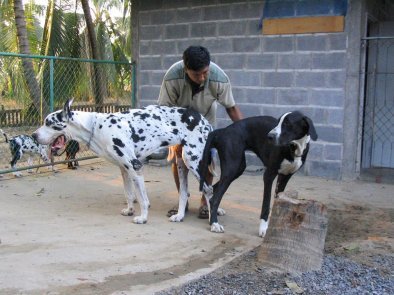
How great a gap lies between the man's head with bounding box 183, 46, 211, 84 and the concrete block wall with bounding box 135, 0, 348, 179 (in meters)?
3.26

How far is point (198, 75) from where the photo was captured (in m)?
4.96

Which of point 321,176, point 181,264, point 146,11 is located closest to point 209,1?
point 146,11

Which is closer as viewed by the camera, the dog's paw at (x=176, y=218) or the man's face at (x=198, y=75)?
the man's face at (x=198, y=75)

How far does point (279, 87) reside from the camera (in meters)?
8.00

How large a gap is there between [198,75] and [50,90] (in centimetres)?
375

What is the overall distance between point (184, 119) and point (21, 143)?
137 inches

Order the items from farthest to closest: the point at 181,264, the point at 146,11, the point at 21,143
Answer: the point at 146,11 → the point at 21,143 → the point at 181,264

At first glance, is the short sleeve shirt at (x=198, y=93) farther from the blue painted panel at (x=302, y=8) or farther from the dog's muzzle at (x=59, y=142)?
the blue painted panel at (x=302, y=8)

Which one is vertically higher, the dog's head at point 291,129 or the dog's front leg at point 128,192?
the dog's head at point 291,129

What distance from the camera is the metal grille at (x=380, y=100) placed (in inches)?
323

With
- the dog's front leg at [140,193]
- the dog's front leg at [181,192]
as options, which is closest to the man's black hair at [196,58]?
the dog's front leg at [181,192]

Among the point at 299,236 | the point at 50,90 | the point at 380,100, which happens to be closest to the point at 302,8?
the point at 380,100

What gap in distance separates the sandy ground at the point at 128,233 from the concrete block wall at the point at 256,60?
3.05 ft

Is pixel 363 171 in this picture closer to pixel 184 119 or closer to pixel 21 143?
pixel 184 119
